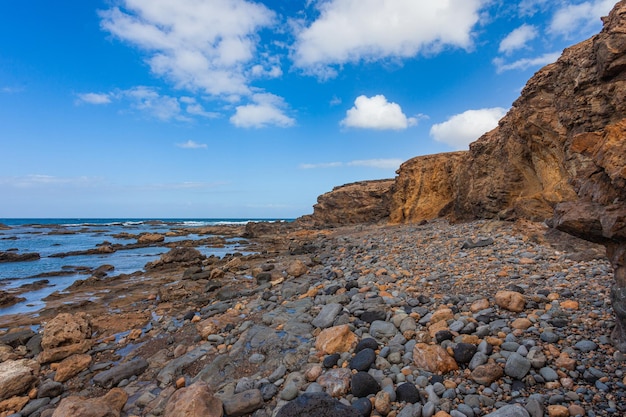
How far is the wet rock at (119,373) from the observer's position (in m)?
5.59

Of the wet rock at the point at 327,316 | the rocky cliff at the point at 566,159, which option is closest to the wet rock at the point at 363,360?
the wet rock at the point at 327,316

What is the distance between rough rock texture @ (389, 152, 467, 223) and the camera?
25078mm

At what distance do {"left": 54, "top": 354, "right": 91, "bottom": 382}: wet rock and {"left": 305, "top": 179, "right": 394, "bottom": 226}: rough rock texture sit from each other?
31.9 meters

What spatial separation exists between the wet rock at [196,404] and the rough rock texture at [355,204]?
32.9m

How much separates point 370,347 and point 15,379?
246 inches

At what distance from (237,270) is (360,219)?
85.9ft

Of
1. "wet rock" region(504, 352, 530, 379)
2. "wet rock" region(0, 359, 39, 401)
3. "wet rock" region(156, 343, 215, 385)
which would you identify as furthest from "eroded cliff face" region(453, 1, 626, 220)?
"wet rock" region(0, 359, 39, 401)

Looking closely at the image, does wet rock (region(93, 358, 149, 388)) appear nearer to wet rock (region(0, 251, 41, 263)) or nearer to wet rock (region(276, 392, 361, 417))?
wet rock (region(276, 392, 361, 417))

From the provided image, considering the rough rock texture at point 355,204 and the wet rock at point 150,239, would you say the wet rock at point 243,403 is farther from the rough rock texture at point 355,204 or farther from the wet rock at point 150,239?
the wet rock at point 150,239

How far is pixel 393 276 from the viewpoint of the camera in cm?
812

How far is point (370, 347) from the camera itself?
15.3ft

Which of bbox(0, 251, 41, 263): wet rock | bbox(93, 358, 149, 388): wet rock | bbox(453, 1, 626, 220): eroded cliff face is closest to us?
bbox(453, 1, 626, 220): eroded cliff face

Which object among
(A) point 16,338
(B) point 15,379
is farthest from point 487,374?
(A) point 16,338

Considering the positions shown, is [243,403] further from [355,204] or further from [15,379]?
[355,204]
